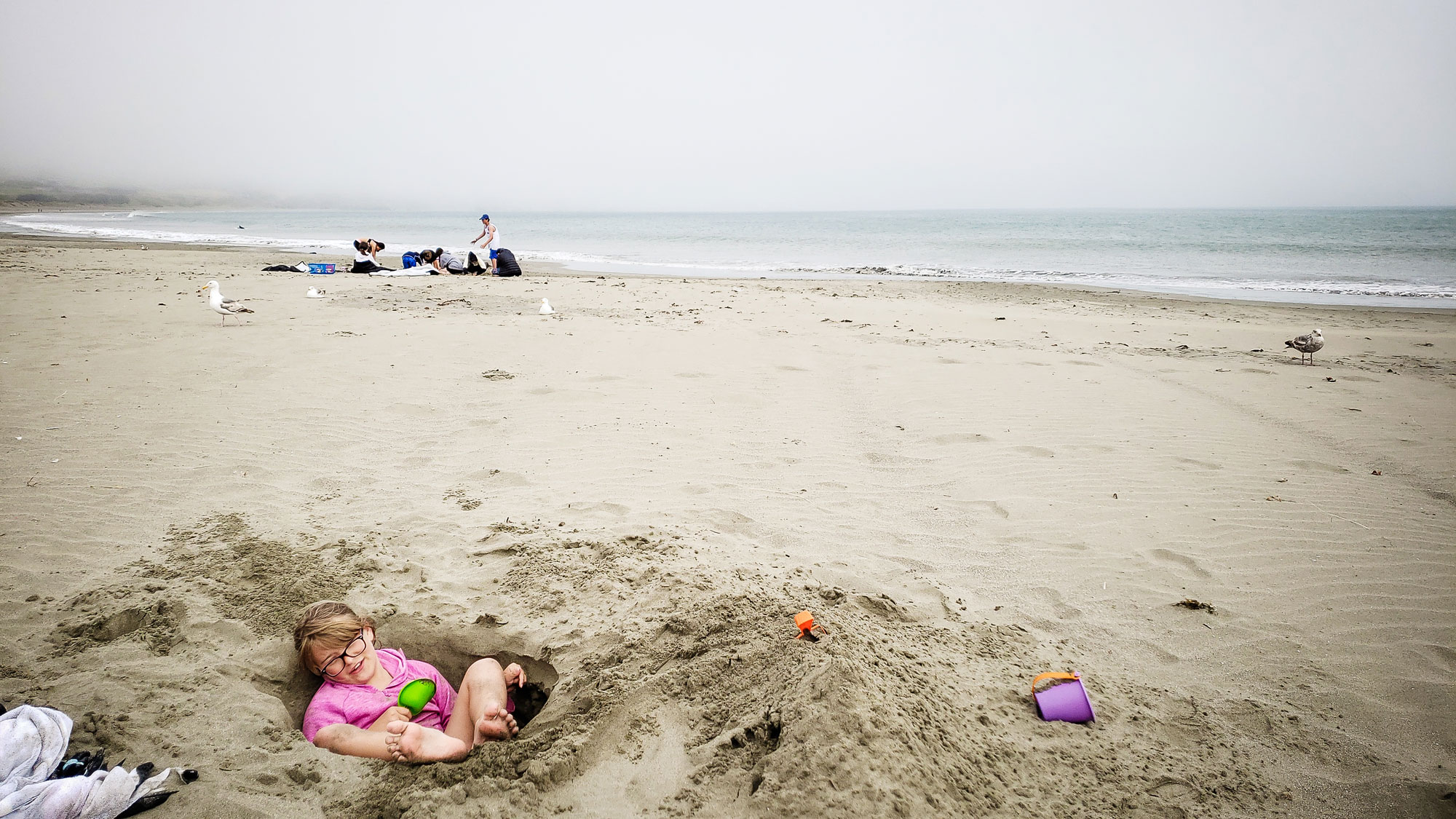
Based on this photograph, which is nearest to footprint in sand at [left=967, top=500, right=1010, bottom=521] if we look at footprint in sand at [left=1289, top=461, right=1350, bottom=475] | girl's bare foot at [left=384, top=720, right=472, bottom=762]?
footprint in sand at [left=1289, top=461, right=1350, bottom=475]

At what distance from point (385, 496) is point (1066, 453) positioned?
4953 mm

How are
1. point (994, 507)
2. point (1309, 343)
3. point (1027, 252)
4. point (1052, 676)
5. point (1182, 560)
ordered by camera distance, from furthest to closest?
1. point (1027, 252)
2. point (1309, 343)
3. point (994, 507)
4. point (1182, 560)
5. point (1052, 676)

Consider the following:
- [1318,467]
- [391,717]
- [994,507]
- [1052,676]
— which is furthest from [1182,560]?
[391,717]

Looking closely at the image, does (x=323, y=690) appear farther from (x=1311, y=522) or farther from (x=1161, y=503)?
(x=1311, y=522)

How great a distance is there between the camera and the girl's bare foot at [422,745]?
2.26 metres

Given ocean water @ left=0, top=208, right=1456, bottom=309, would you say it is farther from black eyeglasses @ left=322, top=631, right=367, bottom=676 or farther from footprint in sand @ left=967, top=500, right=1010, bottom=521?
black eyeglasses @ left=322, top=631, right=367, bottom=676

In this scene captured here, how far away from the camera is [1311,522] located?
3.97 meters

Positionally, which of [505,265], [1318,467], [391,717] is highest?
[505,265]

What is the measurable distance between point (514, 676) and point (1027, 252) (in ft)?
102

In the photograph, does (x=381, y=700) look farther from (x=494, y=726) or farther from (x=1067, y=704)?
(x=1067, y=704)

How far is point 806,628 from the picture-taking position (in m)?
2.66

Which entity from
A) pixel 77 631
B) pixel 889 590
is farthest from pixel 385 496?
pixel 889 590

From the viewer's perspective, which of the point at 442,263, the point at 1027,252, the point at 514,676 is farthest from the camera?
the point at 1027,252

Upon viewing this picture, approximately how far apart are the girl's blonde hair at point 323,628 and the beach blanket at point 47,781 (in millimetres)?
662
